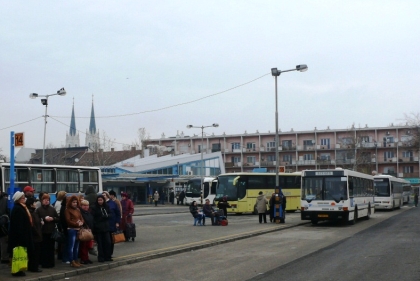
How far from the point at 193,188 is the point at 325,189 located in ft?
122

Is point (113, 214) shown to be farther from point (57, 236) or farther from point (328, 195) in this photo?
point (328, 195)

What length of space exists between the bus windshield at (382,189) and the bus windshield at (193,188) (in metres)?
22.2

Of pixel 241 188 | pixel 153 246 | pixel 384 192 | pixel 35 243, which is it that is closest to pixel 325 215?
pixel 153 246

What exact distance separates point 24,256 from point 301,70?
22.2 m

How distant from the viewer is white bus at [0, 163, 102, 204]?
23.8m

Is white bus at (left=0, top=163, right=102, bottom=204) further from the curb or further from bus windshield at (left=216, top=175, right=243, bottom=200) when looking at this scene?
bus windshield at (left=216, top=175, right=243, bottom=200)

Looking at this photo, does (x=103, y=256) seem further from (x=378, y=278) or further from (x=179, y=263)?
(x=378, y=278)

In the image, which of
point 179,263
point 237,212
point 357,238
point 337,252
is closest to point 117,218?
point 179,263

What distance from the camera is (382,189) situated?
47.6 m

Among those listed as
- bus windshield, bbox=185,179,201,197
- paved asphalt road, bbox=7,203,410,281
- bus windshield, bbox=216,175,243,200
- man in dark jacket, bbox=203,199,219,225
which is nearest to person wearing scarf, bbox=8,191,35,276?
paved asphalt road, bbox=7,203,410,281

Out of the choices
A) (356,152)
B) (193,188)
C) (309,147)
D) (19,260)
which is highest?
(309,147)

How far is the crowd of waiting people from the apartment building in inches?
3196

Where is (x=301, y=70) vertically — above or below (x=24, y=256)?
above

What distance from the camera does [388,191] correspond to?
47719 mm
